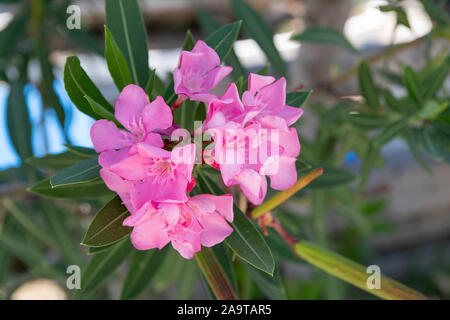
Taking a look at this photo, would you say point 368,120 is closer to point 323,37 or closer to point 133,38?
point 323,37

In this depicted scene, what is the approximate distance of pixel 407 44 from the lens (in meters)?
1.03

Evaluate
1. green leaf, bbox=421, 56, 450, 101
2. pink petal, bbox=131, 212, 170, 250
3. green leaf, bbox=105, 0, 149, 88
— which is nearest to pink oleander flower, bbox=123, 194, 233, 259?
pink petal, bbox=131, 212, 170, 250

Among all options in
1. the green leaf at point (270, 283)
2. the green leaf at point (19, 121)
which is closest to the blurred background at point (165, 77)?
the green leaf at point (19, 121)

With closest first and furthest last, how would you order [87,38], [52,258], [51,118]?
1. [87,38]
2. [51,118]
3. [52,258]

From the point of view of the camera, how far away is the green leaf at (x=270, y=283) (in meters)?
0.63

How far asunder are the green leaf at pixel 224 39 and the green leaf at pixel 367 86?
411mm

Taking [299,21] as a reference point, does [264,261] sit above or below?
below

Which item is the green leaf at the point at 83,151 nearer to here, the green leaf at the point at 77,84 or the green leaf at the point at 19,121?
the green leaf at the point at 77,84

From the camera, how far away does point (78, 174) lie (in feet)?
1.56

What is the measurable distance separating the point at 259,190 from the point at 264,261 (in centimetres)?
11

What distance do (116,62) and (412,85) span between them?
57 cm

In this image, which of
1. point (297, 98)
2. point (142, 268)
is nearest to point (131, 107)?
point (297, 98)
